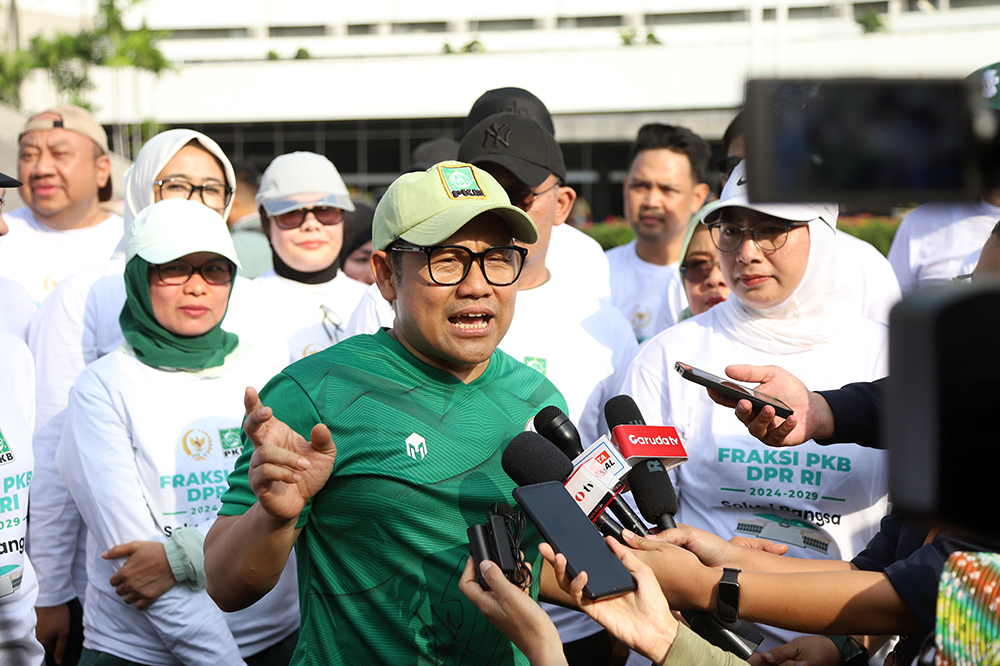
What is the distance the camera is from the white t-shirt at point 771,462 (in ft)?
10.7

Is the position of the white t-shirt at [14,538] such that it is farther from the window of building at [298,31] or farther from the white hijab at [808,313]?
the window of building at [298,31]

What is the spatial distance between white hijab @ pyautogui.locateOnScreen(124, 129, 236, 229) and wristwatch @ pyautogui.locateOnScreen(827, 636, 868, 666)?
3.69m

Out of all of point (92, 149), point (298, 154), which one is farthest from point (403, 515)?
point (92, 149)

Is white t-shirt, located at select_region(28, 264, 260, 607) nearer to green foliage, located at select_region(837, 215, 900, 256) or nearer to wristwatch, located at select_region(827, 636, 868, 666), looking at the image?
wristwatch, located at select_region(827, 636, 868, 666)

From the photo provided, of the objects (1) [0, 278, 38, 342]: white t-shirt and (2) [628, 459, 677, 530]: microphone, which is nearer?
(2) [628, 459, 677, 530]: microphone

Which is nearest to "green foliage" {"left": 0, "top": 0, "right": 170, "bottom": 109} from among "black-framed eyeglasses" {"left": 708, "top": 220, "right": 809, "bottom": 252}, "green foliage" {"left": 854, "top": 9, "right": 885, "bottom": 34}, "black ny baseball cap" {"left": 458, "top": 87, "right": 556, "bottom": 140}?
"green foliage" {"left": 854, "top": 9, "right": 885, "bottom": 34}

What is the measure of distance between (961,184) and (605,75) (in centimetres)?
3304

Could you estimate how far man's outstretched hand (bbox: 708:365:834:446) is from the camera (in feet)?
9.12

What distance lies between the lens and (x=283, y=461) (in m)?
2.08

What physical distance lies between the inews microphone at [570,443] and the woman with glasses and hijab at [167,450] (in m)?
1.65

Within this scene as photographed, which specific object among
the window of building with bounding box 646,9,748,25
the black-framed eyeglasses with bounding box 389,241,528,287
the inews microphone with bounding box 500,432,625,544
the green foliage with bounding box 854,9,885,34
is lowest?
the inews microphone with bounding box 500,432,625,544

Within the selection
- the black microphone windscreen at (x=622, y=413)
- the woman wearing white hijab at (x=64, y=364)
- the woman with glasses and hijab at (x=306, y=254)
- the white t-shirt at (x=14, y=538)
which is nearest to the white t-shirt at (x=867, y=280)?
the black microphone windscreen at (x=622, y=413)

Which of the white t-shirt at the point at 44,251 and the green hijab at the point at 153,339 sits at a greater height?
the white t-shirt at the point at 44,251

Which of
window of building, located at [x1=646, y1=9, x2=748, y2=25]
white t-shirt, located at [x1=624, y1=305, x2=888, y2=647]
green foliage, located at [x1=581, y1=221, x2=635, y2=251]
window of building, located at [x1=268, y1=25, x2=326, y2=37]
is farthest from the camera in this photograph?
window of building, located at [x1=268, y1=25, x2=326, y2=37]
